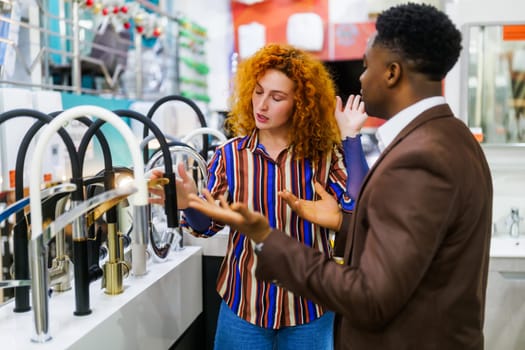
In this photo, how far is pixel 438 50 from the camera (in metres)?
0.85

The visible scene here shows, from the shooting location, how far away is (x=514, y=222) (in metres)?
2.70

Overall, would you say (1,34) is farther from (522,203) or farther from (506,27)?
(522,203)

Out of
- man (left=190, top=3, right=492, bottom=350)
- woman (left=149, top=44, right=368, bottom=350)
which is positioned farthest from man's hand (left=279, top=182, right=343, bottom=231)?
man (left=190, top=3, right=492, bottom=350)

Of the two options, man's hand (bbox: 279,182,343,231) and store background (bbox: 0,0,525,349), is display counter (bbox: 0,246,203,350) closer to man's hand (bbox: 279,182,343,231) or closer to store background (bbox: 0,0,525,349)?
store background (bbox: 0,0,525,349)

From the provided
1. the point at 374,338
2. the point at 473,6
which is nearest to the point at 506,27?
the point at 473,6

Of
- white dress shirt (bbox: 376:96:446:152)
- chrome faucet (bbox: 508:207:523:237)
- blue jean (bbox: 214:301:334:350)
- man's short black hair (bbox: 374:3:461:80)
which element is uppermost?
man's short black hair (bbox: 374:3:461:80)

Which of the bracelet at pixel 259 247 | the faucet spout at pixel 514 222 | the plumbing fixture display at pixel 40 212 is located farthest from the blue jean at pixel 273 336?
the faucet spout at pixel 514 222

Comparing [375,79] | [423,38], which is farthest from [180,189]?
[423,38]

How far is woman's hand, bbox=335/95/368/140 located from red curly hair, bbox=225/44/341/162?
23 mm

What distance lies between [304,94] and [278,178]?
26 cm

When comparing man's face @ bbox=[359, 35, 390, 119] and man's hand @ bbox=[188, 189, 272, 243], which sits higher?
man's face @ bbox=[359, 35, 390, 119]

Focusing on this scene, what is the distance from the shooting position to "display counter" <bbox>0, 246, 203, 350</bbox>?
1.07 metres

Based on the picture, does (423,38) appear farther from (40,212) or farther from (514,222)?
(514,222)

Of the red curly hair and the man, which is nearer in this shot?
the man
